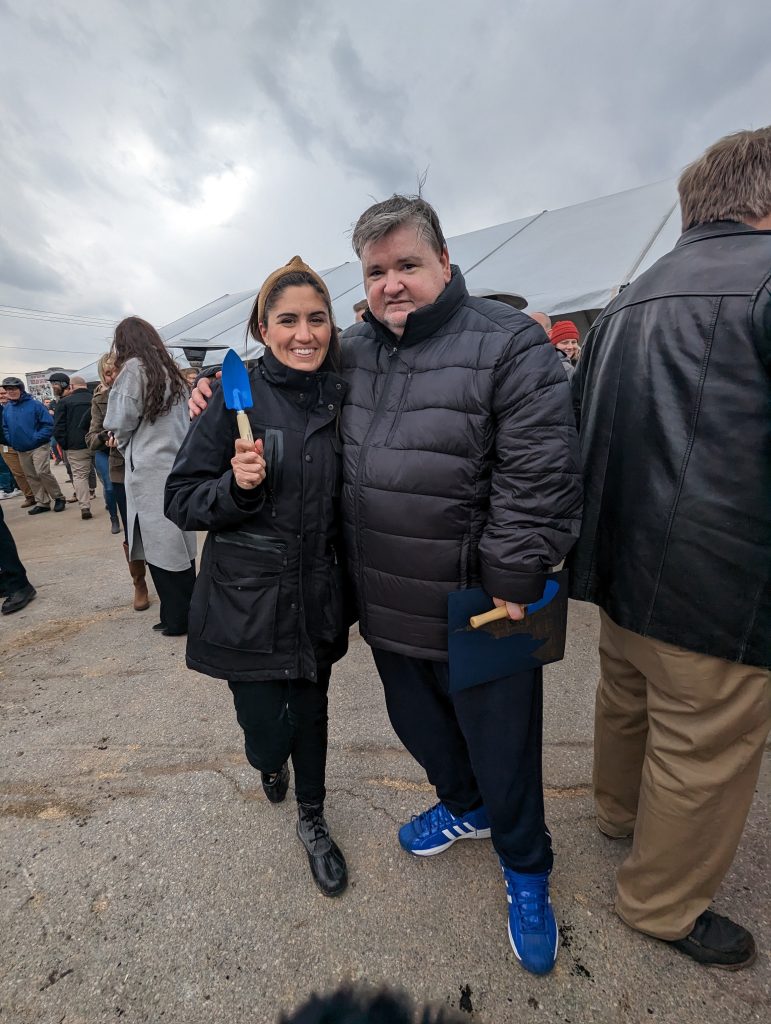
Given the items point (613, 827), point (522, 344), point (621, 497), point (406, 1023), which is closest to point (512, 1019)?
point (406, 1023)

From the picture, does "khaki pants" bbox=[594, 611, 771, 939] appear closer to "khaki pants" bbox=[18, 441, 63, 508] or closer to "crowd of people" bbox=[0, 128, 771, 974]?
"crowd of people" bbox=[0, 128, 771, 974]

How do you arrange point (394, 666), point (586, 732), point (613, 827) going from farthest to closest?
point (586, 732) < point (613, 827) < point (394, 666)

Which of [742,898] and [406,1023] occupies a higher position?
[406,1023]

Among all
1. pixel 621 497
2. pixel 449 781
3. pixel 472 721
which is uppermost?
pixel 621 497

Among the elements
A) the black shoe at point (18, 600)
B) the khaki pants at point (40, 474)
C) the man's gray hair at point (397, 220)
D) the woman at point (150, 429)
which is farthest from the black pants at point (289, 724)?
the khaki pants at point (40, 474)

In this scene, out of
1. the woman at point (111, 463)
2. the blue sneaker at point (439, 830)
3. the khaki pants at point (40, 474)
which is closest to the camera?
the blue sneaker at point (439, 830)

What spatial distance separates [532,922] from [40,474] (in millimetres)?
9413

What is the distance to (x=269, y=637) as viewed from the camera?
5.14ft

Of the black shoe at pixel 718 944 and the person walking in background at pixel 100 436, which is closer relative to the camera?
the black shoe at pixel 718 944

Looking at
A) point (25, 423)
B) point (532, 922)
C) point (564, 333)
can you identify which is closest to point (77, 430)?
point (25, 423)

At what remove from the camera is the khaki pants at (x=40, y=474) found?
26.2 ft

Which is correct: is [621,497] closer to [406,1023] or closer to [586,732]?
[406,1023]

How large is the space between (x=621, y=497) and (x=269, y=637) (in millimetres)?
1138

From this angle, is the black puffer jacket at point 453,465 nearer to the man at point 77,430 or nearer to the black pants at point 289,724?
the black pants at point 289,724
